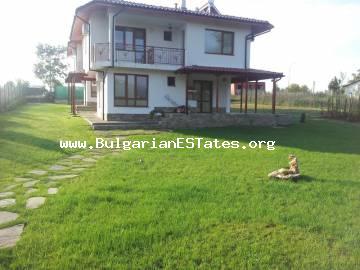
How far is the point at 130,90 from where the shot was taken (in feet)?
56.6

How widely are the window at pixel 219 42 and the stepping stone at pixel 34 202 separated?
15.2 metres

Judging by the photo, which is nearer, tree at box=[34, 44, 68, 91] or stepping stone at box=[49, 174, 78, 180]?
stepping stone at box=[49, 174, 78, 180]

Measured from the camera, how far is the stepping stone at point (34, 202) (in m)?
4.57

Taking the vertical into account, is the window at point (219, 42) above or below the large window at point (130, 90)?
above

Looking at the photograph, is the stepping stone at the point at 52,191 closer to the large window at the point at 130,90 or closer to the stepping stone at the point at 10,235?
the stepping stone at the point at 10,235

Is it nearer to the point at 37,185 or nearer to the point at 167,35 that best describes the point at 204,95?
the point at 167,35

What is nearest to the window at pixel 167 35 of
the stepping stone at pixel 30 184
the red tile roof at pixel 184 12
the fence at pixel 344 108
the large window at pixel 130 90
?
the red tile roof at pixel 184 12

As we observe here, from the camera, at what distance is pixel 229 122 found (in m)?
16.5

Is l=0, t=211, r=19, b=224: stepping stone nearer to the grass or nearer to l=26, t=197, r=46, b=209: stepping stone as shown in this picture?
l=26, t=197, r=46, b=209: stepping stone

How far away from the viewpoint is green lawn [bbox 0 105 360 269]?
133 inches

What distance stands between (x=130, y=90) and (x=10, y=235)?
13963 millimetres

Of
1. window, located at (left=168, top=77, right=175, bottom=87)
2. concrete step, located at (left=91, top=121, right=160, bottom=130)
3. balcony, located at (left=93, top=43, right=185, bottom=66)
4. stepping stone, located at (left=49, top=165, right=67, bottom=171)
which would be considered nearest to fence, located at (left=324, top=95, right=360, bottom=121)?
balcony, located at (left=93, top=43, right=185, bottom=66)

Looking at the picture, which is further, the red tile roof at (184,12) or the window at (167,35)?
the window at (167,35)

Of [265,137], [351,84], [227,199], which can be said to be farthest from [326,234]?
[351,84]
